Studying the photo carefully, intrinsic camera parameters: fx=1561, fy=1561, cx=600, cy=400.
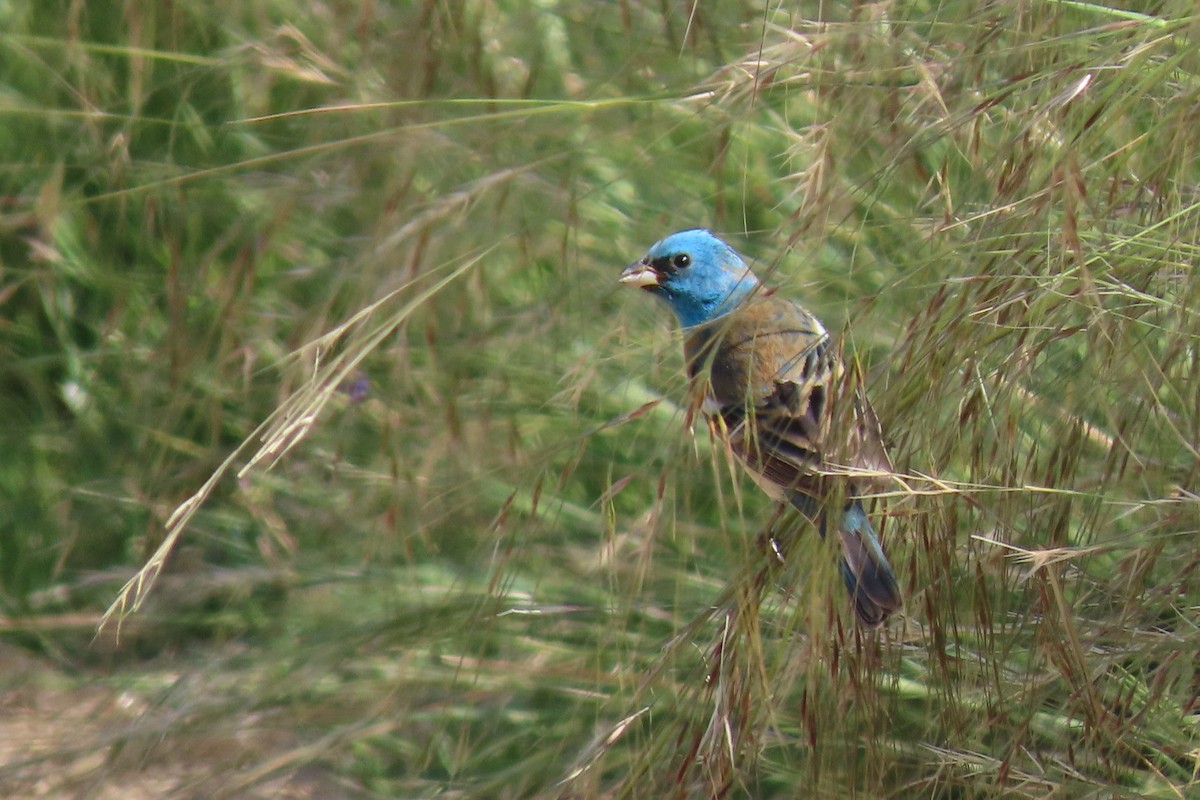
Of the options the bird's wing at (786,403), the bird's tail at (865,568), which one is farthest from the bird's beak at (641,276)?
the bird's tail at (865,568)

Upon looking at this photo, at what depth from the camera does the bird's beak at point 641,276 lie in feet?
8.68

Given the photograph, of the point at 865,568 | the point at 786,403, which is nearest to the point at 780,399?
the point at 786,403

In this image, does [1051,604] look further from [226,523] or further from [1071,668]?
[226,523]

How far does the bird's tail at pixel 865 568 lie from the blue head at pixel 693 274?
1.00 meters

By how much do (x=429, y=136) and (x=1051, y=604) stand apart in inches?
46.8

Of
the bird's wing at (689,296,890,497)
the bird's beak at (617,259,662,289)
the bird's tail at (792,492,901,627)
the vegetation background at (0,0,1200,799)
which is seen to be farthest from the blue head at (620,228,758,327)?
the bird's tail at (792,492,901,627)

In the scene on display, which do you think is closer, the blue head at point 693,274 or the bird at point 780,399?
the bird at point 780,399

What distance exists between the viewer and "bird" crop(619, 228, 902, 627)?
155cm

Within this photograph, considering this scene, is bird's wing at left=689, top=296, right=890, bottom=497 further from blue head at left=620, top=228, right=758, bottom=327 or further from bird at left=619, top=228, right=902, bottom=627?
blue head at left=620, top=228, right=758, bottom=327

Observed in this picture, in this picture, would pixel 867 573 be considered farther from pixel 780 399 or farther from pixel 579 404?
pixel 579 404

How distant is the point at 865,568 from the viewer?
177 centimetres

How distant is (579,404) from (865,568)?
1.31m

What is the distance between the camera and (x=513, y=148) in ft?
8.28

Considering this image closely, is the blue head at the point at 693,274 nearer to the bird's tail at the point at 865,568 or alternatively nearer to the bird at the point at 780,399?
the bird at the point at 780,399
